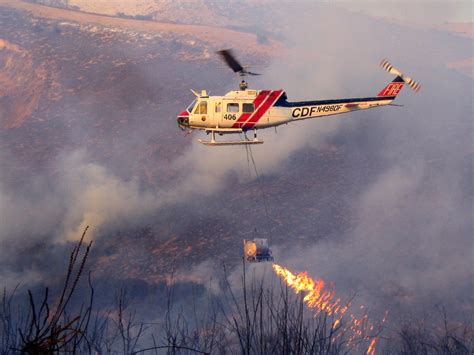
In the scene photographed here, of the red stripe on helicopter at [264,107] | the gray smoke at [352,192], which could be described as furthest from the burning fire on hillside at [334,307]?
the red stripe on helicopter at [264,107]

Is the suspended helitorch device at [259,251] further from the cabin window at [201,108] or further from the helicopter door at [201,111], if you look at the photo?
the cabin window at [201,108]

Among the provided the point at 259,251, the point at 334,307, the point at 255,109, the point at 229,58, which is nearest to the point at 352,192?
the point at 334,307

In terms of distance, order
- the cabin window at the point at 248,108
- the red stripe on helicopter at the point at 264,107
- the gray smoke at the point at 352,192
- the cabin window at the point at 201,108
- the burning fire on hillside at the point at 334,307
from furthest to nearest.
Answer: the gray smoke at the point at 352,192 < the burning fire on hillside at the point at 334,307 < the cabin window at the point at 201,108 < the red stripe on helicopter at the point at 264,107 < the cabin window at the point at 248,108

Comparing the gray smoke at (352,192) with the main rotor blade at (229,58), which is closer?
the main rotor blade at (229,58)

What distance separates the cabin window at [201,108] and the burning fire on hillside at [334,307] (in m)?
36.3

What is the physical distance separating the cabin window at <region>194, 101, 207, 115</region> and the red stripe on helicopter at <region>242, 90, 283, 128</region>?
102 inches

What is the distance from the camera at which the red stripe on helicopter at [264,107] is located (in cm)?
3018

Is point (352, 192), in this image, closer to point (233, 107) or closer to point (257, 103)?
point (257, 103)

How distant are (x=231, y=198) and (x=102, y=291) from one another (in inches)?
890

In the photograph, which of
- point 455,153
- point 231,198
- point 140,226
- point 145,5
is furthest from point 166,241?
point 145,5

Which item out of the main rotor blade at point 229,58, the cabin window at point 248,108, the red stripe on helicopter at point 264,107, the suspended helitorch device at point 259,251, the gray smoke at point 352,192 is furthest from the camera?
the gray smoke at point 352,192

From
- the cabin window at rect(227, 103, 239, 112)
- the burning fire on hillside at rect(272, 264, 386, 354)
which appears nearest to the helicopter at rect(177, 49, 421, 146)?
the cabin window at rect(227, 103, 239, 112)

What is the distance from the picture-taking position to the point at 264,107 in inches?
1189

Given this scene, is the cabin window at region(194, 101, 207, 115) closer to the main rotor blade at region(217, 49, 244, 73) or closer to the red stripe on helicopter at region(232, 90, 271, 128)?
the red stripe on helicopter at region(232, 90, 271, 128)
